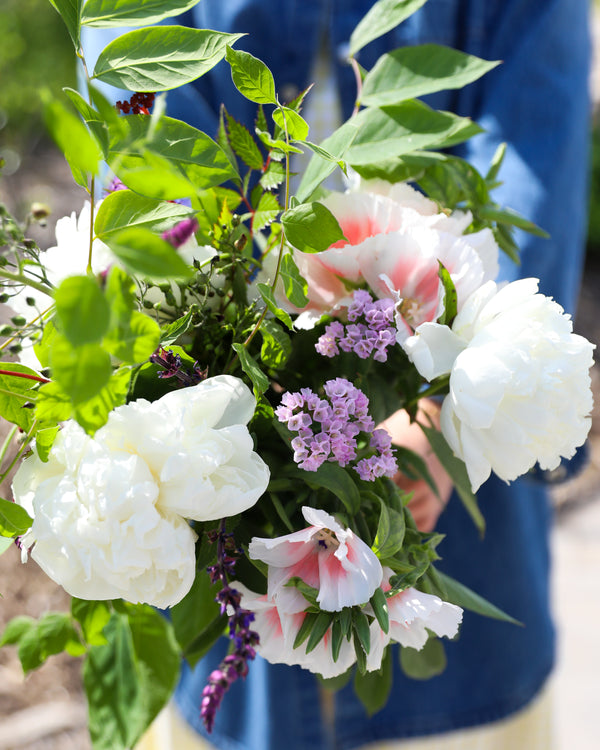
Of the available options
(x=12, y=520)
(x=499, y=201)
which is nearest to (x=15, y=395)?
(x=12, y=520)

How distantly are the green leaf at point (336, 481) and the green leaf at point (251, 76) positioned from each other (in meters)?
0.18

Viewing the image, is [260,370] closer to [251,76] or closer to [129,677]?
[251,76]

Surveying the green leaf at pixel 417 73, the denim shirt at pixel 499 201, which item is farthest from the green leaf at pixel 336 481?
the denim shirt at pixel 499 201

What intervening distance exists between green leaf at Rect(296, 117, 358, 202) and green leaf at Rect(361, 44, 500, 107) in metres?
0.08

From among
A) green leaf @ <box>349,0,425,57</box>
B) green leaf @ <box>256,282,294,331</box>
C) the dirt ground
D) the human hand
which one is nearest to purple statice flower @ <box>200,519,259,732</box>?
green leaf @ <box>256,282,294,331</box>

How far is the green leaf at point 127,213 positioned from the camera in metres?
0.33

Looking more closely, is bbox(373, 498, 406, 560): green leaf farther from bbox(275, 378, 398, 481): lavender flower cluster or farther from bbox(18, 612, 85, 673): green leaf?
bbox(18, 612, 85, 673): green leaf

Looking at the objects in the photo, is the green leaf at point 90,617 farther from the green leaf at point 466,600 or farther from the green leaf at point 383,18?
the green leaf at point 383,18

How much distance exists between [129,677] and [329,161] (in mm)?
379

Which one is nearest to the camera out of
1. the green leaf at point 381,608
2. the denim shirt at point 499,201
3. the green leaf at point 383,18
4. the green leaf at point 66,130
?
the green leaf at point 66,130

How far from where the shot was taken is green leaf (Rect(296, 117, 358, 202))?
0.35 m

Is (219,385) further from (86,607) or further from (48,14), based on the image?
(48,14)

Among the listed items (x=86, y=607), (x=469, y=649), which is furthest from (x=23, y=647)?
(x=469, y=649)

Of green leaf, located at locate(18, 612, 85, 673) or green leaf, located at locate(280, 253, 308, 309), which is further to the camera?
green leaf, located at locate(18, 612, 85, 673)
